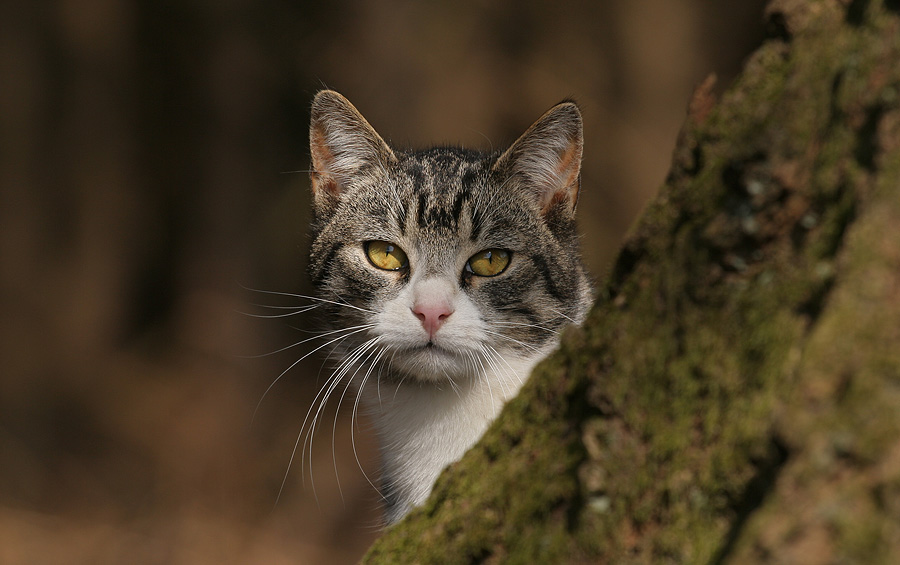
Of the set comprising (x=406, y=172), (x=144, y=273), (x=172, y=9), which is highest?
(x=172, y=9)

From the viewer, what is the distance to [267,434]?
721 cm

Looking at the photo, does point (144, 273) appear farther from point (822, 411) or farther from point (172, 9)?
point (822, 411)

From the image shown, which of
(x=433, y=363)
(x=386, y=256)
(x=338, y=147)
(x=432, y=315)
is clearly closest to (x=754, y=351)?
(x=432, y=315)

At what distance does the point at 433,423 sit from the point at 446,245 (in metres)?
0.73

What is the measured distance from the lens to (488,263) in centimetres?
333

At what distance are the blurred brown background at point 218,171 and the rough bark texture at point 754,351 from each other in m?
5.66

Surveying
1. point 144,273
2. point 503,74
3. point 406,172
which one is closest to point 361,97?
point 503,74

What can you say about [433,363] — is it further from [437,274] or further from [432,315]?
[437,274]

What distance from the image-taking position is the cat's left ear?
11.1 feet

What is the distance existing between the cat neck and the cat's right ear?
0.99 metres

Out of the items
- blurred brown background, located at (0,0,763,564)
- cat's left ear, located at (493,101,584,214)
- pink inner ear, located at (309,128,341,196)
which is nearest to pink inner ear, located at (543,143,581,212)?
cat's left ear, located at (493,101,584,214)

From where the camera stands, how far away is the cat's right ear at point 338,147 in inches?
141

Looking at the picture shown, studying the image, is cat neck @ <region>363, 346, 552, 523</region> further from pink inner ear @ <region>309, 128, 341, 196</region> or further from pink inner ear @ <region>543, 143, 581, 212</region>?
pink inner ear @ <region>309, 128, 341, 196</region>

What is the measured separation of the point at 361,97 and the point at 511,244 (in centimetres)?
389
